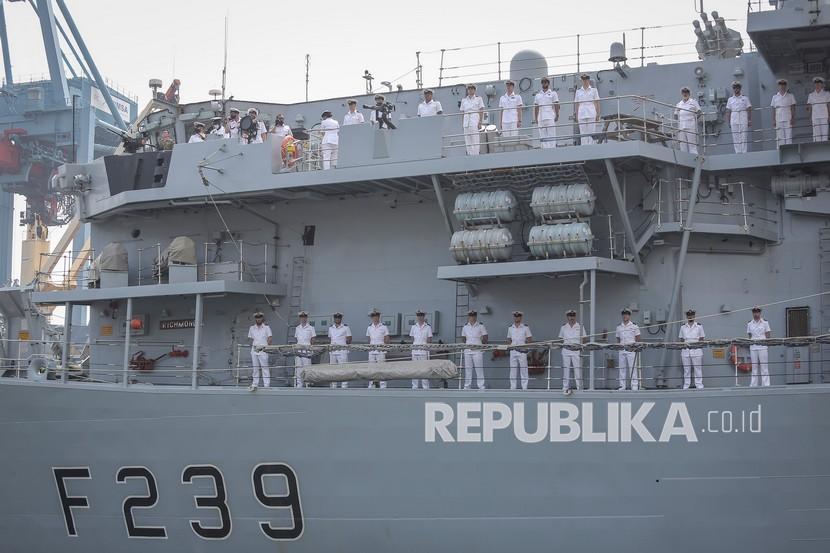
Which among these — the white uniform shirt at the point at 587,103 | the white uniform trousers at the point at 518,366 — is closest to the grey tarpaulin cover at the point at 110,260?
the white uniform trousers at the point at 518,366

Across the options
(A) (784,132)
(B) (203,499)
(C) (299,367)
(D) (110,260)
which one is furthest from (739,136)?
(D) (110,260)

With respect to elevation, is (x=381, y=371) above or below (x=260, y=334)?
below

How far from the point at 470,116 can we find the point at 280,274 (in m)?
4.04

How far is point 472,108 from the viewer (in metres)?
16.2

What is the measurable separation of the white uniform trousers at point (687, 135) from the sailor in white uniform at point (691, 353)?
2589mm

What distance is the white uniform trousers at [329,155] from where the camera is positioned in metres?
16.5

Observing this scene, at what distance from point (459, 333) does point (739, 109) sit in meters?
5.07

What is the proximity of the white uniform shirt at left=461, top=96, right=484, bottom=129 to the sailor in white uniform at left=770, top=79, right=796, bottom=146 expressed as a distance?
4.09m

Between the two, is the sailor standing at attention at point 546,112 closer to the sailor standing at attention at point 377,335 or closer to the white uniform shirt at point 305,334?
the sailor standing at attention at point 377,335

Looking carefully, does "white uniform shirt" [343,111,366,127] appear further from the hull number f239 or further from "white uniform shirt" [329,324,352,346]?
the hull number f239

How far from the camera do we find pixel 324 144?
16688 mm

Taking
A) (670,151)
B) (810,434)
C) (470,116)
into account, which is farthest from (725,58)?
(810,434)

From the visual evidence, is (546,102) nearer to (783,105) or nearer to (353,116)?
(353,116)

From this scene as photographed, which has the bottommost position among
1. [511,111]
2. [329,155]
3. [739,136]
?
[329,155]
